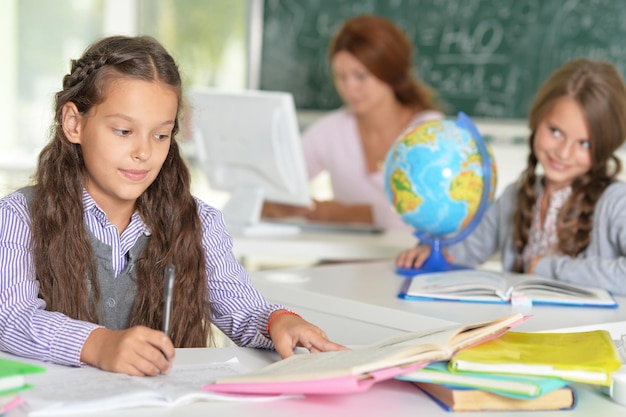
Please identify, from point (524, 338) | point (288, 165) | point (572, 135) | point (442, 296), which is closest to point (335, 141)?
point (288, 165)

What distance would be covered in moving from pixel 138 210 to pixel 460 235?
3.57 feet

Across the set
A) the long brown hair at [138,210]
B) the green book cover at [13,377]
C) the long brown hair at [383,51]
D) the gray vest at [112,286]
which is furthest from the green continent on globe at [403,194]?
the green book cover at [13,377]

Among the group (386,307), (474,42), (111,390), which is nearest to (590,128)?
(386,307)

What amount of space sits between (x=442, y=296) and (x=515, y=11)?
2563 mm

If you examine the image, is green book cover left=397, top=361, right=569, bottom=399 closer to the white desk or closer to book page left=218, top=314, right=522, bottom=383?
book page left=218, top=314, right=522, bottom=383

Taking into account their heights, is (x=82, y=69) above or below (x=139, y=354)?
above

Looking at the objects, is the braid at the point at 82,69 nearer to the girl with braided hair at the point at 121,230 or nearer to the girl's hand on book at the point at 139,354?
the girl with braided hair at the point at 121,230

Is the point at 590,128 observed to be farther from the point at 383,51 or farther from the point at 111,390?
the point at 111,390

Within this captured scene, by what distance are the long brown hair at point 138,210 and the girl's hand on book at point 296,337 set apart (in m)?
0.24

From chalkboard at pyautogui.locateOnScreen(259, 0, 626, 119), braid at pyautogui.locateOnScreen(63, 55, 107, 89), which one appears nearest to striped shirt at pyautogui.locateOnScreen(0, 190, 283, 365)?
braid at pyautogui.locateOnScreen(63, 55, 107, 89)

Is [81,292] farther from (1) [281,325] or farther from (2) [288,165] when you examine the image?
(2) [288,165]

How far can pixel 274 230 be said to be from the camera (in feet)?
10.6

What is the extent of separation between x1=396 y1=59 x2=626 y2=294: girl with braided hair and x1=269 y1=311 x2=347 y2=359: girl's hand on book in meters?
1.03

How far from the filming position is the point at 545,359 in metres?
1.25
